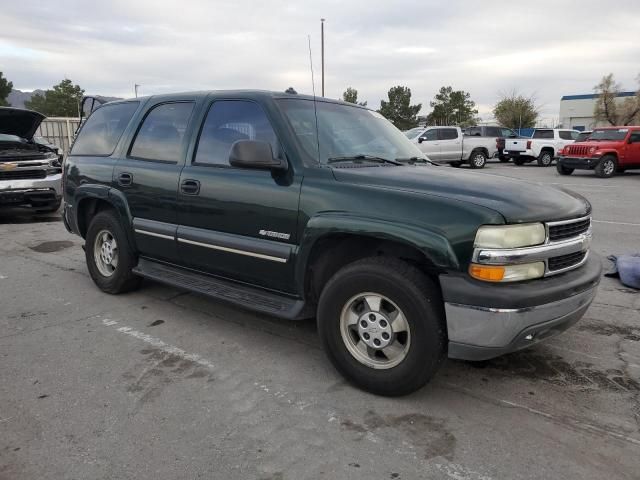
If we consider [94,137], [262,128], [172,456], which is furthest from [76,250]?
[172,456]

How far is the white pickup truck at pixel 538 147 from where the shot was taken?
24.2 m

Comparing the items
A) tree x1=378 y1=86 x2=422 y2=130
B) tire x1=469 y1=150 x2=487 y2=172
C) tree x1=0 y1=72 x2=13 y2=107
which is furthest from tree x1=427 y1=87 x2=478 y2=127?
tree x1=0 y1=72 x2=13 y2=107

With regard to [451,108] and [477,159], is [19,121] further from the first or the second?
[451,108]

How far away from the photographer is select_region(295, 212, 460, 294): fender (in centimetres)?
278

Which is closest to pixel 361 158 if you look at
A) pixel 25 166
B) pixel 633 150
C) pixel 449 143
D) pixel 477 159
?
pixel 25 166

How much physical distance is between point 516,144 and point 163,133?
22565mm

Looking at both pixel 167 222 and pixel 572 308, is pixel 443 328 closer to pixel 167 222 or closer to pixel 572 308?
pixel 572 308

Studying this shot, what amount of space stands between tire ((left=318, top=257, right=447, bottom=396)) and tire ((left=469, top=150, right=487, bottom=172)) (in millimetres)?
20506

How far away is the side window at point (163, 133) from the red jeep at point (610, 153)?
17.2m

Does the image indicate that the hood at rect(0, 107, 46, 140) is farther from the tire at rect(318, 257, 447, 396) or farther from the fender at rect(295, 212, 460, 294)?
the tire at rect(318, 257, 447, 396)

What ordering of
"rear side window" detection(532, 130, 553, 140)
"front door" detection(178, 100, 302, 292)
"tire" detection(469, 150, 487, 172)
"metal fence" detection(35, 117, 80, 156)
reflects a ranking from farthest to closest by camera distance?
"rear side window" detection(532, 130, 553, 140) → "tire" detection(469, 150, 487, 172) → "metal fence" detection(35, 117, 80, 156) → "front door" detection(178, 100, 302, 292)

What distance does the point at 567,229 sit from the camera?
304cm

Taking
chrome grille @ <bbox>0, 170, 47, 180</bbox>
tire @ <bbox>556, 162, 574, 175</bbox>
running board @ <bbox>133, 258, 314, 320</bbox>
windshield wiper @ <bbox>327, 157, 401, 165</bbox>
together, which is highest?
windshield wiper @ <bbox>327, 157, 401, 165</bbox>

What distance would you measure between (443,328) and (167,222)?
2.46 metres
